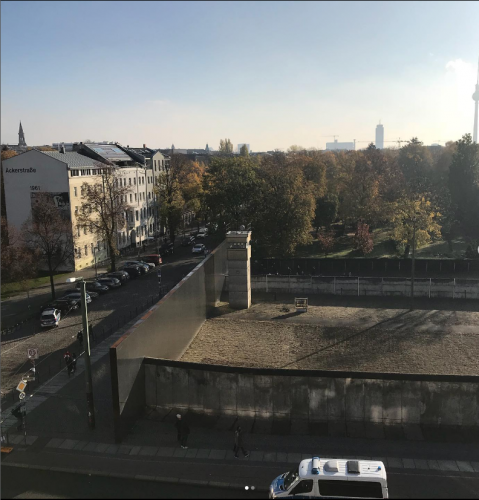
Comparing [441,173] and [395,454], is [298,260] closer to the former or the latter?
[395,454]

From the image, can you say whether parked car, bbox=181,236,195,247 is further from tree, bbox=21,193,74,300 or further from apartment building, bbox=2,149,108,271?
tree, bbox=21,193,74,300

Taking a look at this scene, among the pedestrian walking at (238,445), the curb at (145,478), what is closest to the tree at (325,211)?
the pedestrian walking at (238,445)

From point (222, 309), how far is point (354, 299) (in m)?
10.2

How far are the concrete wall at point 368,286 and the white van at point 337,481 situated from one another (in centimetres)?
2617

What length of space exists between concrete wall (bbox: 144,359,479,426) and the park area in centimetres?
562

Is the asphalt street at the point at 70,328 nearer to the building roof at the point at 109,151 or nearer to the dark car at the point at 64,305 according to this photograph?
the dark car at the point at 64,305

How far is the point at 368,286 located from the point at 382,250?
2025cm

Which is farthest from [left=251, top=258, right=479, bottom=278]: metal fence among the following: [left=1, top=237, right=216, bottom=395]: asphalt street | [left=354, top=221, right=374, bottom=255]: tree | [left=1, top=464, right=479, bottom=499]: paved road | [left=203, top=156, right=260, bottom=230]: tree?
[left=1, top=464, right=479, bottom=499]: paved road

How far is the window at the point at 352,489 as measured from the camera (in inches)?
456

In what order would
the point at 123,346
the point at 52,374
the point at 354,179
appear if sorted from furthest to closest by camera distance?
the point at 354,179
the point at 52,374
the point at 123,346

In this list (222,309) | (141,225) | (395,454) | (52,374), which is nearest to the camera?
(395,454)

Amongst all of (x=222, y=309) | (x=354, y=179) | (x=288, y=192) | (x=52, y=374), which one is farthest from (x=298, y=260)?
(x=52, y=374)

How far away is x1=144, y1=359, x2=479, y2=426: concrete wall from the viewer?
16.4 m

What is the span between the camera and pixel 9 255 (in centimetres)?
3697
